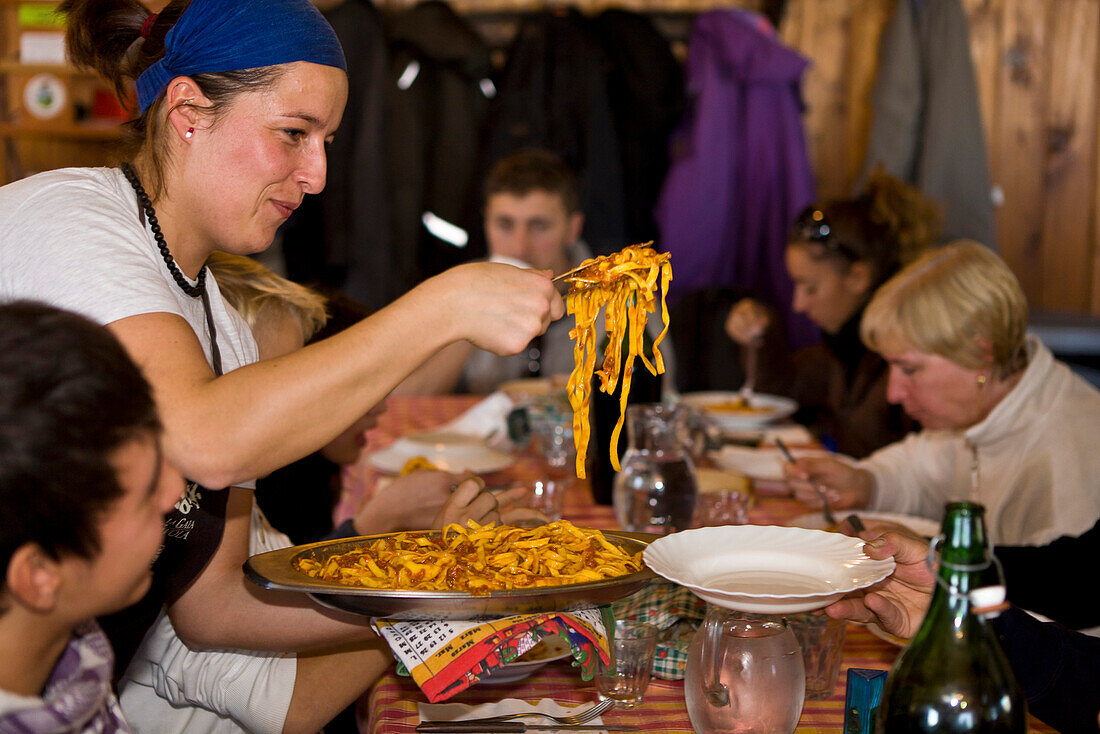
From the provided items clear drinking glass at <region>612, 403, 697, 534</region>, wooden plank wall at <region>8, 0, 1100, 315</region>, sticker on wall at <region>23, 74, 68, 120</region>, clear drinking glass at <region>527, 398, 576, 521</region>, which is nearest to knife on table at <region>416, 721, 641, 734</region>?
clear drinking glass at <region>612, 403, 697, 534</region>

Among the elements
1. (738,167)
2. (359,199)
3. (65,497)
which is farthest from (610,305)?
(738,167)

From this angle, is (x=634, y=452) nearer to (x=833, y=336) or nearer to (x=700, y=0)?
(x=833, y=336)

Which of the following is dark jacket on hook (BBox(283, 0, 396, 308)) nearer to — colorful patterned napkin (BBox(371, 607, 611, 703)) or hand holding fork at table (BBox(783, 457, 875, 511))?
hand holding fork at table (BBox(783, 457, 875, 511))

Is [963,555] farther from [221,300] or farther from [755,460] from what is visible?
[755,460]

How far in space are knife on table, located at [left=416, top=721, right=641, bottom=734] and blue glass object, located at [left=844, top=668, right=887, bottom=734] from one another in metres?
0.28

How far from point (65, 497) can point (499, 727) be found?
1.99 feet

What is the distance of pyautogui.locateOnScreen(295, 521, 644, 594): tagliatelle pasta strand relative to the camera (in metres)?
1.37

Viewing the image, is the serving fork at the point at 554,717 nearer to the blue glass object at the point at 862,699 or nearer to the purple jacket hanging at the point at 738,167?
the blue glass object at the point at 862,699

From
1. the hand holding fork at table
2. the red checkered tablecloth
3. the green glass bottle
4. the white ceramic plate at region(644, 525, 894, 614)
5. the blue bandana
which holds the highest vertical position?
the blue bandana

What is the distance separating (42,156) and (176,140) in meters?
5.27

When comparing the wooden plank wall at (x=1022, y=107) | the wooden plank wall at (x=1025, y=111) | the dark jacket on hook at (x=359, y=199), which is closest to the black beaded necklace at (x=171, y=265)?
the dark jacket on hook at (x=359, y=199)

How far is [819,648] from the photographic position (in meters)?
1.41

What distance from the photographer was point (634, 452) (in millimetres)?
2150

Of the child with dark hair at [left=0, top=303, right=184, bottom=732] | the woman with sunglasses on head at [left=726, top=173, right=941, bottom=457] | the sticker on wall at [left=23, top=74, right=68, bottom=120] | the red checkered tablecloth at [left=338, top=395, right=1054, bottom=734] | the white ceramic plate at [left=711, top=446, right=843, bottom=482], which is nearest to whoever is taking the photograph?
the child with dark hair at [left=0, top=303, right=184, bottom=732]
